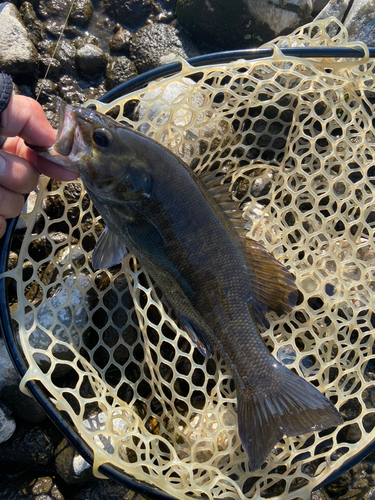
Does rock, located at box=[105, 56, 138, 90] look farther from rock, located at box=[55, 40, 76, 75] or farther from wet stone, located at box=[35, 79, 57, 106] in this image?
wet stone, located at box=[35, 79, 57, 106]

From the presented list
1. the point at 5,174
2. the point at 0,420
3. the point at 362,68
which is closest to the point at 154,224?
the point at 5,174

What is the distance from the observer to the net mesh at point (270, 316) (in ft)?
10.5

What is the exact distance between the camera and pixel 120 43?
16.1 feet

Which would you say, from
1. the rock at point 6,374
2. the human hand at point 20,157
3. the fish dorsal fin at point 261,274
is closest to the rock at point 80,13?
the human hand at point 20,157

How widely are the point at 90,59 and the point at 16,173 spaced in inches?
106

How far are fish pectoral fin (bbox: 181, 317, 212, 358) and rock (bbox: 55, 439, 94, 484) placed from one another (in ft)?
5.72

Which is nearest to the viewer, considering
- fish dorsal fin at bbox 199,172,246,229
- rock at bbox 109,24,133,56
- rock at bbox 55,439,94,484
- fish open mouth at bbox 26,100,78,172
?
fish open mouth at bbox 26,100,78,172

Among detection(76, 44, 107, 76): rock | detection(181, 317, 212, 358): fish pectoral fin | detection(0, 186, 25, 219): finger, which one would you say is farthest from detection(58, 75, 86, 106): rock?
detection(181, 317, 212, 358): fish pectoral fin

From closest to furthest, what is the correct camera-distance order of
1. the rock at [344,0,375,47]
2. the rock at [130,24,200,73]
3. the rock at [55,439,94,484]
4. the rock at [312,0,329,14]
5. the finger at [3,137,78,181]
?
1. the finger at [3,137,78,181]
2. the rock at [55,439,94,484]
3. the rock at [344,0,375,47]
4. the rock at [130,24,200,73]
5. the rock at [312,0,329,14]

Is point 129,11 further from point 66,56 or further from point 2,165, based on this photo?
point 2,165

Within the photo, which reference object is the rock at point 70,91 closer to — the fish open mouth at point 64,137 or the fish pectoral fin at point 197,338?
the fish open mouth at point 64,137

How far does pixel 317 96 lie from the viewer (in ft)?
11.9

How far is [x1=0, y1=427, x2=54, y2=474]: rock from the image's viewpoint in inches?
140

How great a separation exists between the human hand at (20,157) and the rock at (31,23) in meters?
2.60
